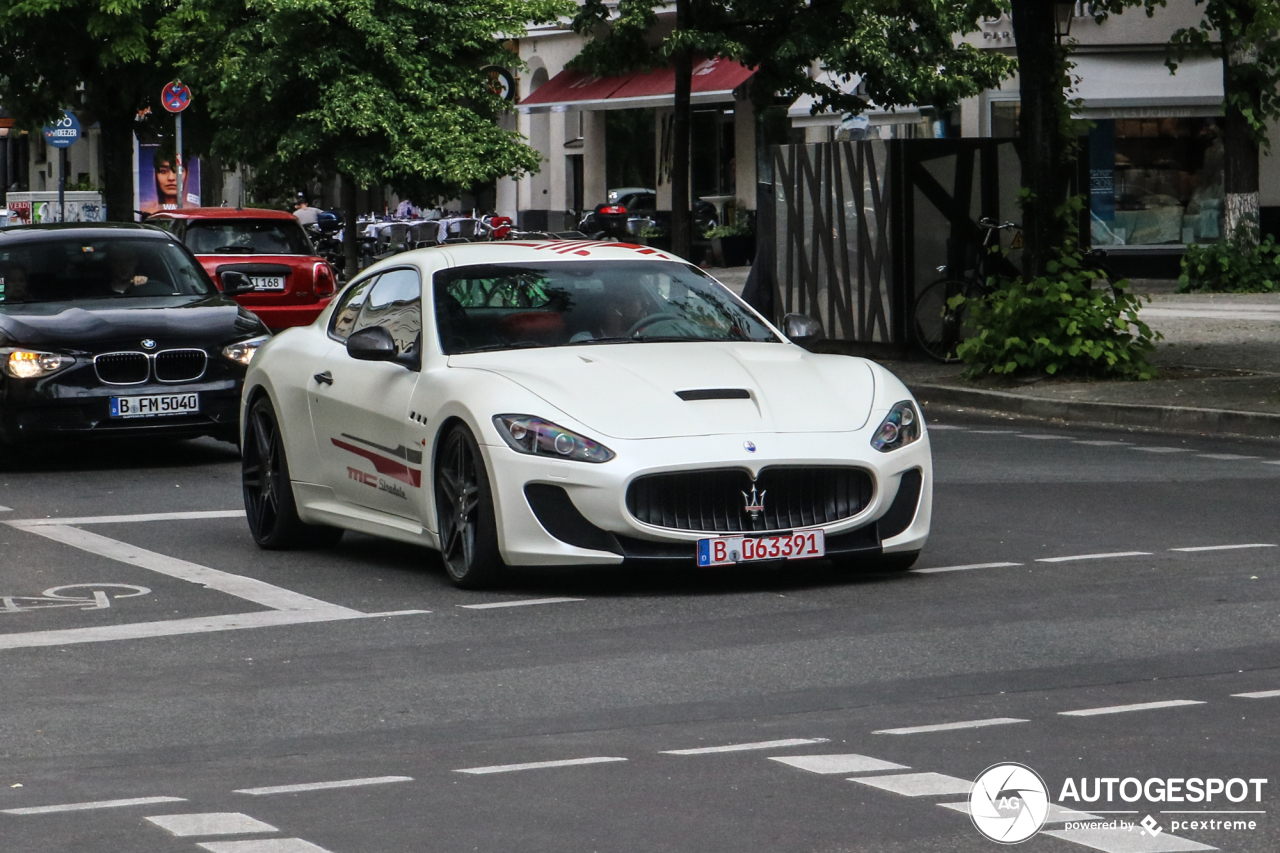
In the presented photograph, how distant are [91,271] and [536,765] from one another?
10.3m

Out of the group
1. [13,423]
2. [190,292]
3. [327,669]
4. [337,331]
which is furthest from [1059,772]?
[190,292]

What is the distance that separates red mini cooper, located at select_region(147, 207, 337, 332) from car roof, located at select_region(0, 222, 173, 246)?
7394 millimetres

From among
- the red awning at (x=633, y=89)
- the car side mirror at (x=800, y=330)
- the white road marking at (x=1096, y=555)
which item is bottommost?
the white road marking at (x=1096, y=555)

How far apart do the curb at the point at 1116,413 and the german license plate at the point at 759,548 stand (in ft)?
24.9

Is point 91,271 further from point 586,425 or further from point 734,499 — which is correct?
point 734,499

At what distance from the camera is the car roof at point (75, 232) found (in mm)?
15750

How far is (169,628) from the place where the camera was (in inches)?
338

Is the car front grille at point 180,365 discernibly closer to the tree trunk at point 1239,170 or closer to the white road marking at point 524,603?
the white road marking at point 524,603

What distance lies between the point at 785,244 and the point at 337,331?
506 inches

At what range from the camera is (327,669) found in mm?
7656

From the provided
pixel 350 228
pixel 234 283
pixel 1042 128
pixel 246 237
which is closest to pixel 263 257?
pixel 246 237

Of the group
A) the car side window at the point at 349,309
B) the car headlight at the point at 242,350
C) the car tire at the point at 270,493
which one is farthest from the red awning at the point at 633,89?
the car side window at the point at 349,309

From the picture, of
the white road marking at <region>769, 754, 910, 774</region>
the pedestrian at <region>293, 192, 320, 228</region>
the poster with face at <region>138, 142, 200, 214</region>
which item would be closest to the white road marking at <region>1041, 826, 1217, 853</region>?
the white road marking at <region>769, 754, 910, 774</region>

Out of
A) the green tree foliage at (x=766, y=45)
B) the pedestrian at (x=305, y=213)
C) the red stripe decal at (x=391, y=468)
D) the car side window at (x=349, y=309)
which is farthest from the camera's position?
the pedestrian at (x=305, y=213)
